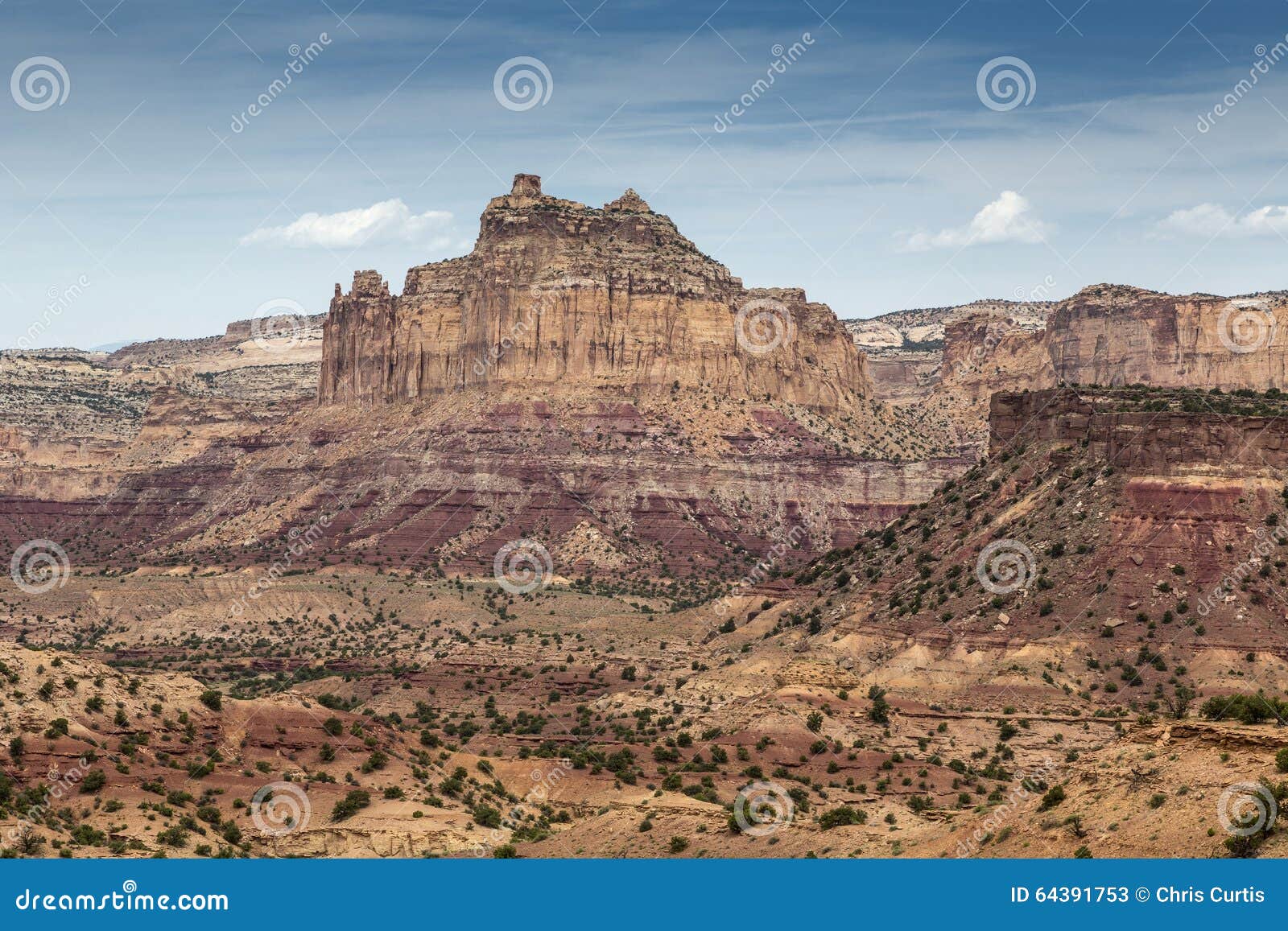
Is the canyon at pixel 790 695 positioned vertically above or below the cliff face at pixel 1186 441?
below

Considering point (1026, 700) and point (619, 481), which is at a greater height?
point (619, 481)

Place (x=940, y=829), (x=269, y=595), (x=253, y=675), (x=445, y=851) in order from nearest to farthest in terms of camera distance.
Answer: (x=940, y=829)
(x=445, y=851)
(x=253, y=675)
(x=269, y=595)

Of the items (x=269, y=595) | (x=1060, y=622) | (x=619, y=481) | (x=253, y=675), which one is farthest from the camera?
(x=619, y=481)

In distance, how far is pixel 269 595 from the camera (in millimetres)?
166125

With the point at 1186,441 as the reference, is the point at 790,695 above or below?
below

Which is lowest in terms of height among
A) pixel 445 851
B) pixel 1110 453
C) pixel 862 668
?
pixel 445 851

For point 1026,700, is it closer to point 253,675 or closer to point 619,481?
point 253,675

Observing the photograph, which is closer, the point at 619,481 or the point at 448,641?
the point at 448,641

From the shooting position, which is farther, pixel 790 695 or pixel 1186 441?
pixel 1186 441

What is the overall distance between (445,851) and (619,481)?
130026 mm

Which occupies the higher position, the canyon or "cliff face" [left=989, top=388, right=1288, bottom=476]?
"cliff face" [left=989, top=388, right=1288, bottom=476]

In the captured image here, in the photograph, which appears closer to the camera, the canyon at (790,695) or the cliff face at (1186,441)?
the canyon at (790,695)

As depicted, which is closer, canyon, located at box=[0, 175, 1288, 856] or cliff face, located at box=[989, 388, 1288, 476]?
canyon, located at box=[0, 175, 1288, 856]

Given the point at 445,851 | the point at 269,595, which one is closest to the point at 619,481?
the point at 269,595
